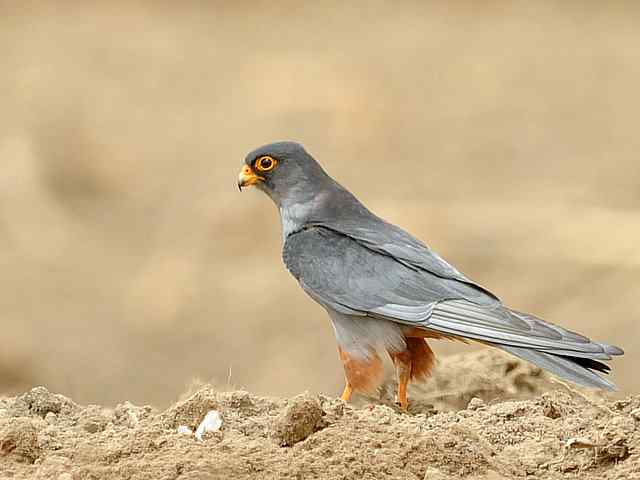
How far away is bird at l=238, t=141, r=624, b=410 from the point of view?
6.91 m

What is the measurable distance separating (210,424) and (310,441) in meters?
0.68

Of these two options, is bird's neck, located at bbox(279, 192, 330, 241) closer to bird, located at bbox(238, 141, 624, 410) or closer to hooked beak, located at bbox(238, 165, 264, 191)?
bird, located at bbox(238, 141, 624, 410)

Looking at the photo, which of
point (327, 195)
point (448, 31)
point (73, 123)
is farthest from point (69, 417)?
point (448, 31)

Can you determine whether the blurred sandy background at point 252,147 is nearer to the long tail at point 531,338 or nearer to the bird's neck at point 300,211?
the bird's neck at point 300,211

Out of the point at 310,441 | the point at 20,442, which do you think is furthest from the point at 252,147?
the point at 310,441

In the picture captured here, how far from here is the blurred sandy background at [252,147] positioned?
508 inches

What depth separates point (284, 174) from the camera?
8.08m

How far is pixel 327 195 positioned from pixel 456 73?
12.1 metres

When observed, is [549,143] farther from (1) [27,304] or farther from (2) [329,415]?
(2) [329,415]

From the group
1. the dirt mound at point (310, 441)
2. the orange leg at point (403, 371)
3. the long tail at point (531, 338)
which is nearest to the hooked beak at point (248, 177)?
the orange leg at point (403, 371)

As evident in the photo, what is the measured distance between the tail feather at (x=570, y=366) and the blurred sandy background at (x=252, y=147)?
3.99m

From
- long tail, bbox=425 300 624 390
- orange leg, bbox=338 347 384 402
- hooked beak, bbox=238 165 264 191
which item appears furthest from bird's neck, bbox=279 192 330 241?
long tail, bbox=425 300 624 390

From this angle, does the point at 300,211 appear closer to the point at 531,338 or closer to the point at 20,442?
the point at 531,338

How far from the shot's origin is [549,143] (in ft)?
57.4
